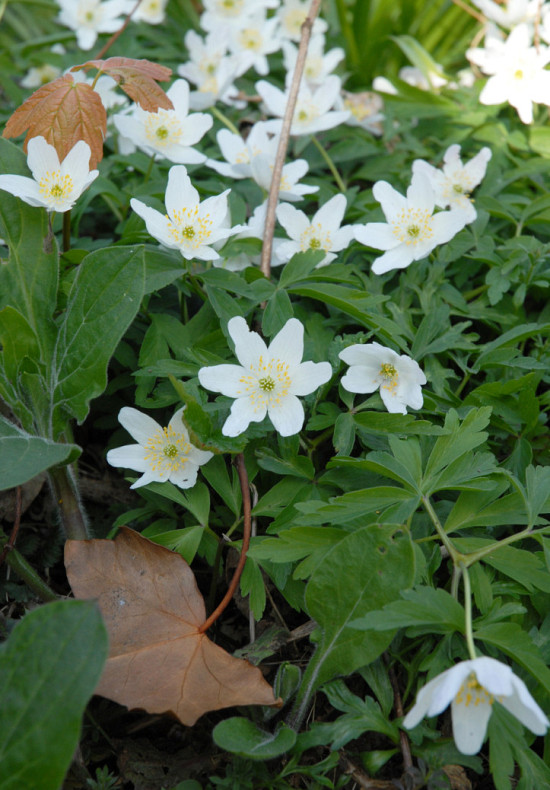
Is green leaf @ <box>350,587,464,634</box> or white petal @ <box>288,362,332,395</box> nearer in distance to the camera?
green leaf @ <box>350,587,464,634</box>

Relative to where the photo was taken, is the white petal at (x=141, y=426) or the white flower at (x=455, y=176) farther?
the white flower at (x=455, y=176)

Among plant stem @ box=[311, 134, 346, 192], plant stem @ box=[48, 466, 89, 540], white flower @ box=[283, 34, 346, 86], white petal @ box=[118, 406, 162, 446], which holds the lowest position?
plant stem @ box=[48, 466, 89, 540]

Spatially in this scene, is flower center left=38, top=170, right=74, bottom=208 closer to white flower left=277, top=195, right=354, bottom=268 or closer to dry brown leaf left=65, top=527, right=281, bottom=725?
white flower left=277, top=195, right=354, bottom=268

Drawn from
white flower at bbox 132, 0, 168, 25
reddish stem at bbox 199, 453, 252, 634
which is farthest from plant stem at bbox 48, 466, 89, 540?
white flower at bbox 132, 0, 168, 25

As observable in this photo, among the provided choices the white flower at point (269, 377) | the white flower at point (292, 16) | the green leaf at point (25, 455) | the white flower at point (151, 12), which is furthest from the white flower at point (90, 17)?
the green leaf at point (25, 455)

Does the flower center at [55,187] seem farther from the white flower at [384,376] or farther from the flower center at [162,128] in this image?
the white flower at [384,376]
